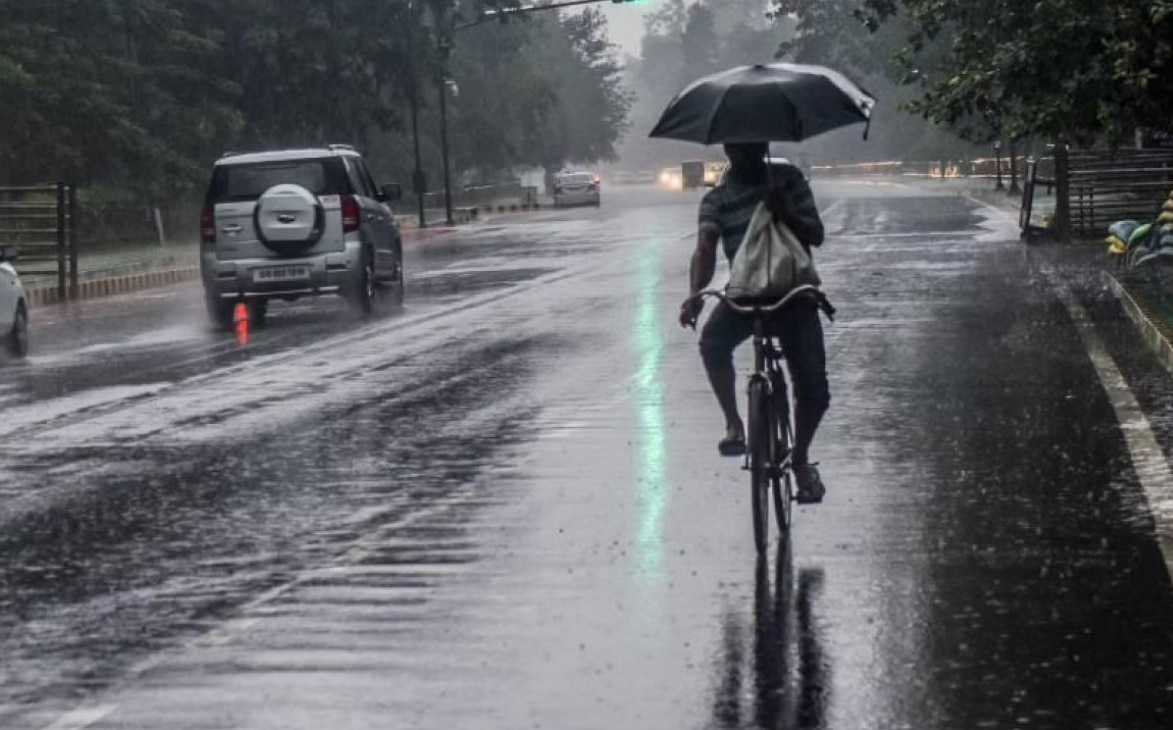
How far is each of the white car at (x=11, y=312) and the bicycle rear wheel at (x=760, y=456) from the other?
47.6ft

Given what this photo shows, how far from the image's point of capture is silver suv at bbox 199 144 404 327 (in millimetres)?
26969

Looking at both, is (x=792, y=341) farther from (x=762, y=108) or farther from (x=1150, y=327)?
(x=1150, y=327)

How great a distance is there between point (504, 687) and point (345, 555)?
281 cm

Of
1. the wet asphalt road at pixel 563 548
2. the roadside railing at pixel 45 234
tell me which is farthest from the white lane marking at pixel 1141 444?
the roadside railing at pixel 45 234

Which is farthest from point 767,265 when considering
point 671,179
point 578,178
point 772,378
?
point 671,179

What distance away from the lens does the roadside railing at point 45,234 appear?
37.4m

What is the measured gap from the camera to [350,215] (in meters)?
27.3

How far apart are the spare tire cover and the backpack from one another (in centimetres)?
1714

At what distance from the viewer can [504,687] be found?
7.49 m

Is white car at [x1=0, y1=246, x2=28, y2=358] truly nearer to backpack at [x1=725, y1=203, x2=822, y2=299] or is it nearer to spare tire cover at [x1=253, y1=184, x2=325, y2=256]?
spare tire cover at [x1=253, y1=184, x2=325, y2=256]

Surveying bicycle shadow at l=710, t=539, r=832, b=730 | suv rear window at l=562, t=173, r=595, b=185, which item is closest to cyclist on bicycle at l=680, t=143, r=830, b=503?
bicycle shadow at l=710, t=539, r=832, b=730

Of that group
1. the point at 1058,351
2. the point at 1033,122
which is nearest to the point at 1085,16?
the point at 1033,122

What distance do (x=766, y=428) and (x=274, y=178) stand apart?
17854 mm

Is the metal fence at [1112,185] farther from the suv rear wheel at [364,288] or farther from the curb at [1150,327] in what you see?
the suv rear wheel at [364,288]
